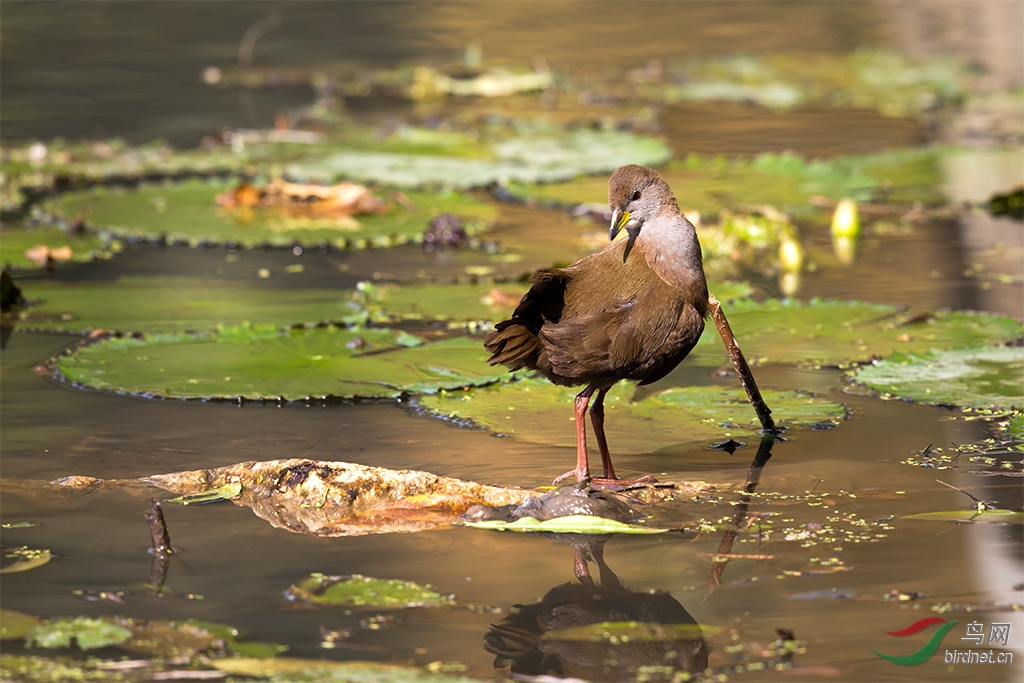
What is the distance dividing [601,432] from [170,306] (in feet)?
8.23

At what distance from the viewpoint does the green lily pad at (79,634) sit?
2430 mm

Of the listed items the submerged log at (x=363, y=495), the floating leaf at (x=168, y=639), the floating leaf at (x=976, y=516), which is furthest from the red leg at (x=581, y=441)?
the floating leaf at (x=168, y=639)

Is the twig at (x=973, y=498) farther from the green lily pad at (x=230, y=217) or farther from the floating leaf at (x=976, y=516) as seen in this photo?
the green lily pad at (x=230, y=217)

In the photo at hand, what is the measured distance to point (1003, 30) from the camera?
15055 mm

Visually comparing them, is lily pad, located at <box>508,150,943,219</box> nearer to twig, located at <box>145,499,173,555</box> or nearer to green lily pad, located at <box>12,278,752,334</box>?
green lily pad, located at <box>12,278,752,334</box>

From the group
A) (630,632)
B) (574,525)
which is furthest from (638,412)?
(630,632)

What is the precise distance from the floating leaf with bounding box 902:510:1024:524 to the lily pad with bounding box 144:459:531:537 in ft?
3.27

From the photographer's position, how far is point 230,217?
22.5ft

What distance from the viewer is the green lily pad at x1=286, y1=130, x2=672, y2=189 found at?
7797mm

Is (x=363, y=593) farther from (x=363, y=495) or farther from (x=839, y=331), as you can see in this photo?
(x=839, y=331)

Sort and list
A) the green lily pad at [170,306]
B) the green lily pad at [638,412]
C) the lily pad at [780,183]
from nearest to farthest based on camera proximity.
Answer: the green lily pad at [638,412] < the green lily pad at [170,306] < the lily pad at [780,183]

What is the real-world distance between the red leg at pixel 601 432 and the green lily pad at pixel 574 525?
1.07 feet

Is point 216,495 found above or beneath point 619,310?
beneath

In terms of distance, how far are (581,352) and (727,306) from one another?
1970 millimetres
